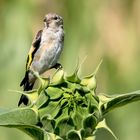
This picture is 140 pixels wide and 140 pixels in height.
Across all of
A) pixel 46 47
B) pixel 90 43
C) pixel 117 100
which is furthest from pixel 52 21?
pixel 117 100

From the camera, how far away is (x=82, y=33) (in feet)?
15.6

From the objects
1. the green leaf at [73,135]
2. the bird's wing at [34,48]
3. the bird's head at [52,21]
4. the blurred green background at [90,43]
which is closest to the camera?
the green leaf at [73,135]

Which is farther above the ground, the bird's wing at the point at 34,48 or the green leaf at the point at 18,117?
the green leaf at the point at 18,117

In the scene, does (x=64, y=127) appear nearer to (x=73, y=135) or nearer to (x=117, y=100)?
(x=73, y=135)

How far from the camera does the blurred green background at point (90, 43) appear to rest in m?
4.21

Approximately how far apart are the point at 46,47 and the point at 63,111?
90.0 inches

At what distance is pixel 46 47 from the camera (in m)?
4.20

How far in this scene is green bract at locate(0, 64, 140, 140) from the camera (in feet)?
Answer: 6.27

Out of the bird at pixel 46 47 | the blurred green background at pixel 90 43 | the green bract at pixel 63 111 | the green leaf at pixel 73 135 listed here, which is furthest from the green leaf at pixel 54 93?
the blurred green background at pixel 90 43

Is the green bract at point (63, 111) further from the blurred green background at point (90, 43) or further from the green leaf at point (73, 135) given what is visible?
the blurred green background at point (90, 43)

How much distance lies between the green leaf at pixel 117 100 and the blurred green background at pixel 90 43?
5.83 feet

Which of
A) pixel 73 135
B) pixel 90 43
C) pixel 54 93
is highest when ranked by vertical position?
pixel 54 93

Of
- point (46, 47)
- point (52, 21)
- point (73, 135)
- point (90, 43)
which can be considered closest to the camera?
point (73, 135)

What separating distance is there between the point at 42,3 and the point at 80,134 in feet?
11.0
